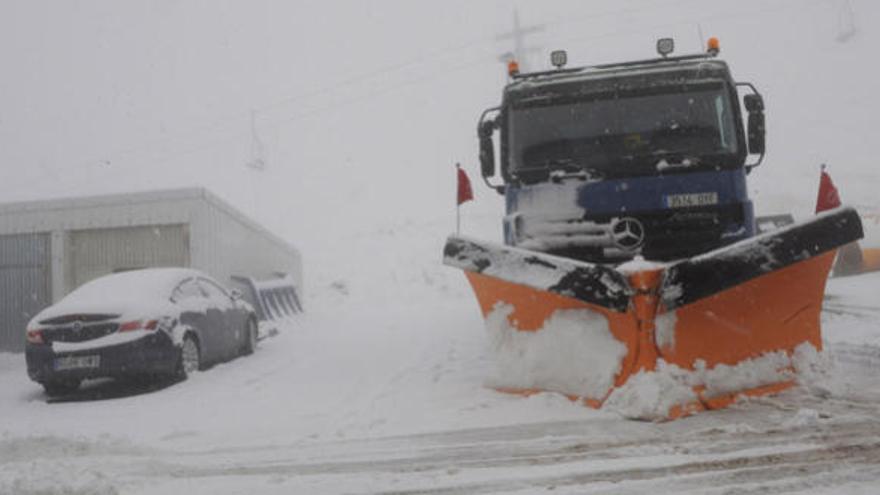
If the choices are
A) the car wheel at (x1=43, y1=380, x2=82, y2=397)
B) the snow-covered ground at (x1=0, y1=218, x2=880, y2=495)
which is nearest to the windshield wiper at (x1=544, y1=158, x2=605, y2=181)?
the snow-covered ground at (x1=0, y1=218, x2=880, y2=495)

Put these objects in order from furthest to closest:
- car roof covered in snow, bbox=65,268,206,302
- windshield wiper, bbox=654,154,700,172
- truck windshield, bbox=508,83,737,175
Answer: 1. car roof covered in snow, bbox=65,268,206,302
2. truck windshield, bbox=508,83,737,175
3. windshield wiper, bbox=654,154,700,172

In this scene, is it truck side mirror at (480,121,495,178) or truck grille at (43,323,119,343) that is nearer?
truck side mirror at (480,121,495,178)

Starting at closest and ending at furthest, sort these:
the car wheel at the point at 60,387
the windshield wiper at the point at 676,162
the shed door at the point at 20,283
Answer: the windshield wiper at the point at 676,162 → the car wheel at the point at 60,387 → the shed door at the point at 20,283

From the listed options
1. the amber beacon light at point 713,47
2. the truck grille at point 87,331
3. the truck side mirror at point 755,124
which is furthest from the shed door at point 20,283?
the truck side mirror at point 755,124

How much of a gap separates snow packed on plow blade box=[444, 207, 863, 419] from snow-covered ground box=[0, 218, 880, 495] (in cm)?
19

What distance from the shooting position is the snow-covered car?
26.1ft

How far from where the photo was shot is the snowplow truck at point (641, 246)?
16.5ft

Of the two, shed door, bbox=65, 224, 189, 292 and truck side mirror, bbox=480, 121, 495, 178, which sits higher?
truck side mirror, bbox=480, 121, 495, 178

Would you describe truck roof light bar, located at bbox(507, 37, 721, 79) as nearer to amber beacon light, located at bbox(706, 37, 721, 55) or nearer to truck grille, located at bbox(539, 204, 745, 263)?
amber beacon light, located at bbox(706, 37, 721, 55)

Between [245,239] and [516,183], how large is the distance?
12.8 metres

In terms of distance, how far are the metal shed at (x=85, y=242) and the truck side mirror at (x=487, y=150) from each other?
8830mm

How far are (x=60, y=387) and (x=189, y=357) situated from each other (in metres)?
1.40

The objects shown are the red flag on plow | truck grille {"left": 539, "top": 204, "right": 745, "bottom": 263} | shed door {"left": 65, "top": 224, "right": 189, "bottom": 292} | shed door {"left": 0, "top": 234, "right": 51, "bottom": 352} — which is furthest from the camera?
shed door {"left": 65, "top": 224, "right": 189, "bottom": 292}

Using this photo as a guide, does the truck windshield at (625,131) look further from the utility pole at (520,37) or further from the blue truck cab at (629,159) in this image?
the utility pole at (520,37)
